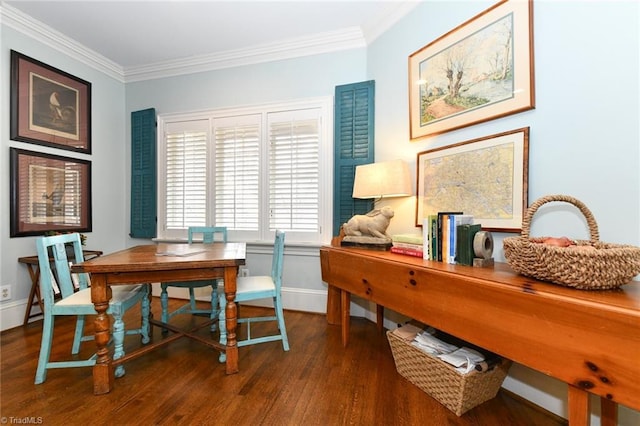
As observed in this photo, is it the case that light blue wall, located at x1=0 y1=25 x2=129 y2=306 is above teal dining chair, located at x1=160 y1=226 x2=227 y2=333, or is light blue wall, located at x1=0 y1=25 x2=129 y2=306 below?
above

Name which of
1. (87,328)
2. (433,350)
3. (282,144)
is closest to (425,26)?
(282,144)

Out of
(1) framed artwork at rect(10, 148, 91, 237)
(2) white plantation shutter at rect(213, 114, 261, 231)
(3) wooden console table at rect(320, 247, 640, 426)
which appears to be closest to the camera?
(3) wooden console table at rect(320, 247, 640, 426)

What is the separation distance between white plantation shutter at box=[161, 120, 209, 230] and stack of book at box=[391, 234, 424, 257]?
2.20m

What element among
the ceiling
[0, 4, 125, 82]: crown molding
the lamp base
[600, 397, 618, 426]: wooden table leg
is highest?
the ceiling

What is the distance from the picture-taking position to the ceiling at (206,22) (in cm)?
228

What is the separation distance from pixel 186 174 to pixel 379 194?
2303mm

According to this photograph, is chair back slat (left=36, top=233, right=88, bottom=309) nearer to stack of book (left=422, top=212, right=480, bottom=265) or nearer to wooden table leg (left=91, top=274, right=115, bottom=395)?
wooden table leg (left=91, top=274, right=115, bottom=395)

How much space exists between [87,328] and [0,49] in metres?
2.47

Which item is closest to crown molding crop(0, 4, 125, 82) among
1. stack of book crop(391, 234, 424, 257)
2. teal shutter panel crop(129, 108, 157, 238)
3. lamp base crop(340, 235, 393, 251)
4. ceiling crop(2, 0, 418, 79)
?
ceiling crop(2, 0, 418, 79)

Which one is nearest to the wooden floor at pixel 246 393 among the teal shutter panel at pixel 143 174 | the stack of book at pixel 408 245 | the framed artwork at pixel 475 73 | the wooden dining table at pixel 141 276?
the wooden dining table at pixel 141 276

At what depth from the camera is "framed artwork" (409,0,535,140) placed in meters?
1.47

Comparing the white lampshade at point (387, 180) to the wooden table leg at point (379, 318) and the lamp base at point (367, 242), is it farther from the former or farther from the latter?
the wooden table leg at point (379, 318)

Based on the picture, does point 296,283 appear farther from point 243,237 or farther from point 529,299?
point 529,299

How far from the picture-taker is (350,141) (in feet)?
8.55
